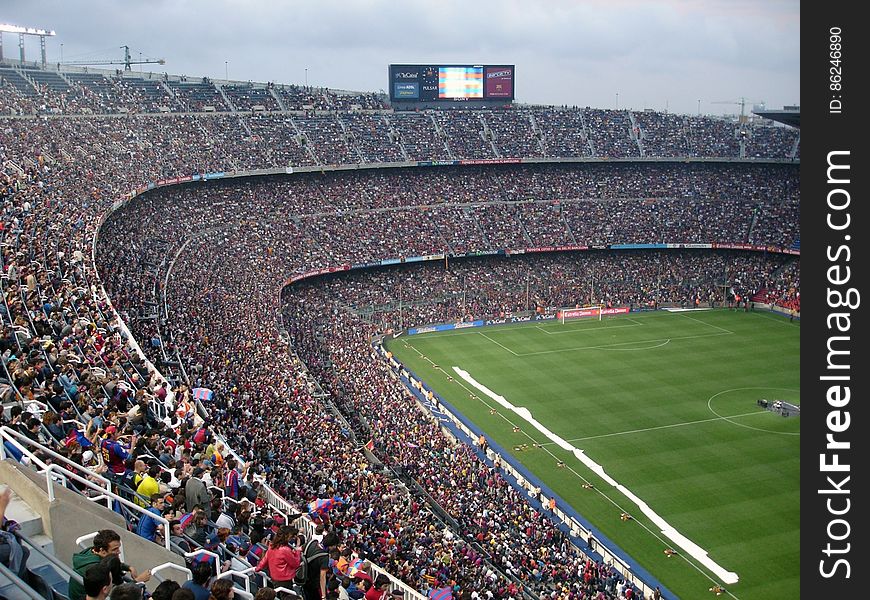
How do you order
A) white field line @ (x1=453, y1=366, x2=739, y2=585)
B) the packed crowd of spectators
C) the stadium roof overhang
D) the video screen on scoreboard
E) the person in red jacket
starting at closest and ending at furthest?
the person in red jacket → the packed crowd of spectators → white field line @ (x1=453, y1=366, x2=739, y2=585) → the stadium roof overhang → the video screen on scoreboard

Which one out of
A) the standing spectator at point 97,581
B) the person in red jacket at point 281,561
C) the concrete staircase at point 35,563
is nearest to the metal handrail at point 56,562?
the concrete staircase at point 35,563

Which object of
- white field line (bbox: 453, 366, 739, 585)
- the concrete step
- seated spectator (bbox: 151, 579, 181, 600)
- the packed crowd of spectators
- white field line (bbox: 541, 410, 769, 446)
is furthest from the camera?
white field line (bbox: 541, 410, 769, 446)

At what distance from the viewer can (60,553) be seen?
9.42 metres

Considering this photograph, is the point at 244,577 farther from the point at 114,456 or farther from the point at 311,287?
the point at 311,287

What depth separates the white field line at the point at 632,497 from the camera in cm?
2773

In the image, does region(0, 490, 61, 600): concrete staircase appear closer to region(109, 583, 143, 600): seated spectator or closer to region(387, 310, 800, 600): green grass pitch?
region(109, 583, 143, 600): seated spectator

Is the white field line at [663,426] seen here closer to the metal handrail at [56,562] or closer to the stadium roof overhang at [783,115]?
the metal handrail at [56,562]

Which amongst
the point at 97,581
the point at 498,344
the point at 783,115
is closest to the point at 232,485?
the point at 97,581

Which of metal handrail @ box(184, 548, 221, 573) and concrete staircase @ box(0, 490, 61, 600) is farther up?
concrete staircase @ box(0, 490, 61, 600)

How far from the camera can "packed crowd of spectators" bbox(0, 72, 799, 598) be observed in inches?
826

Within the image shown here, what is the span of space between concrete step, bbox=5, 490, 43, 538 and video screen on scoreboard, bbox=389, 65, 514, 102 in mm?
69055

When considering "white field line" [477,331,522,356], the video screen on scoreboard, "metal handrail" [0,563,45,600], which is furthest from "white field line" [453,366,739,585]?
the video screen on scoreboard
